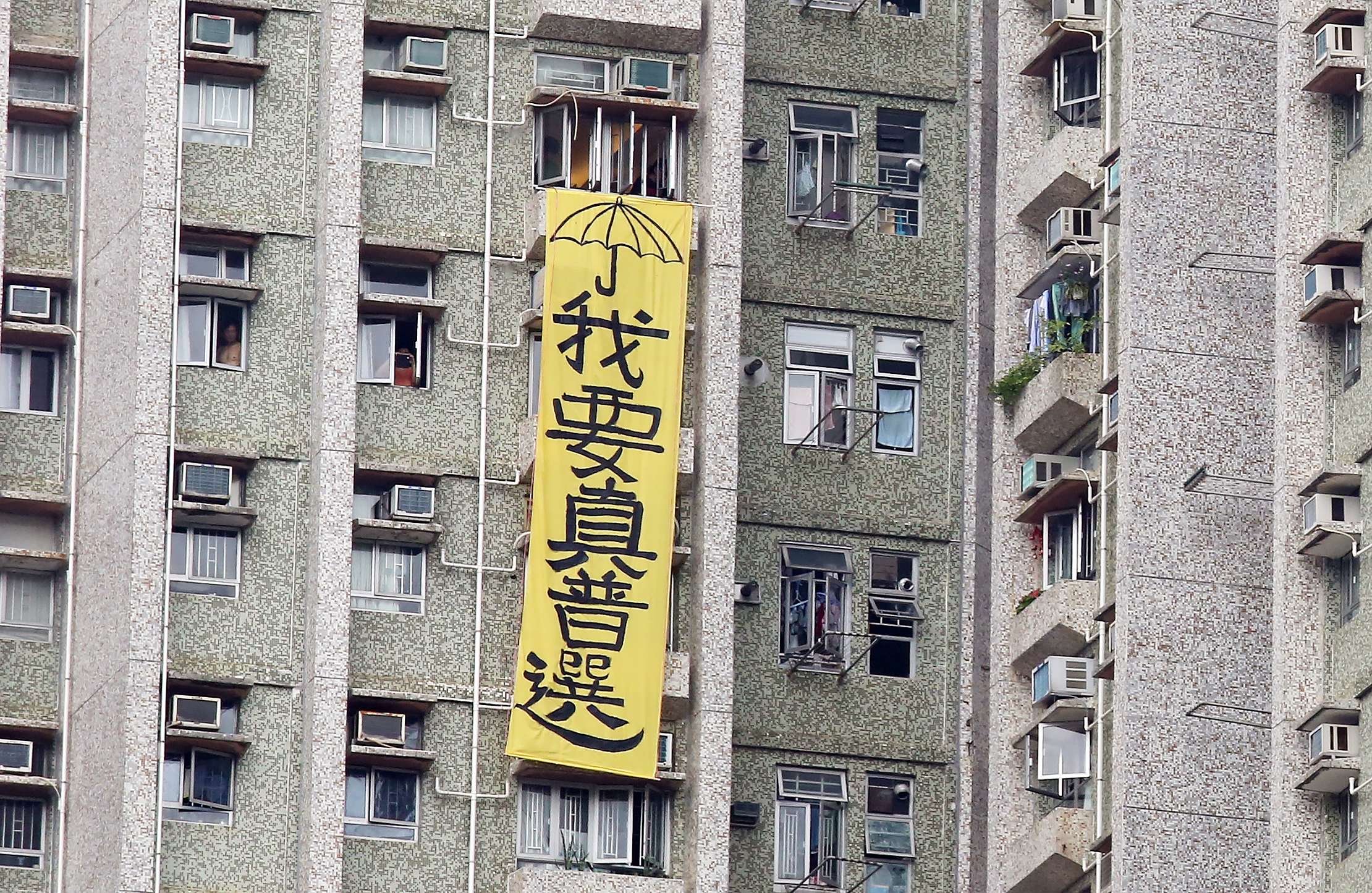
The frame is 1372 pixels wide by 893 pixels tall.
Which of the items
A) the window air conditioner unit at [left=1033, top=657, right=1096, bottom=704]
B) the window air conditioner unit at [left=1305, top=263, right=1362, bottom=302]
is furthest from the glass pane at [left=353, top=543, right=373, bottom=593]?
the window air conditioner unit at [left=1305, top=263, right=1362, bottom=302]

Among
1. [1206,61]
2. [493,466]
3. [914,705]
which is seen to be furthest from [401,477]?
[1206,61]

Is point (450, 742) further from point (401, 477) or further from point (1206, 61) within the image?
point (1206, 61)

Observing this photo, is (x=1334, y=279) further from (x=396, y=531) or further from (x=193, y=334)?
(x=193, y=334)

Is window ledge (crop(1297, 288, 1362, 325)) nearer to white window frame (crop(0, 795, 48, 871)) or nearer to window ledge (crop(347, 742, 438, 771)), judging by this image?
window ledge (crop(347, 742, 438, 771))

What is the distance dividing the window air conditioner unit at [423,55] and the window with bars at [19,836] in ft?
37.1

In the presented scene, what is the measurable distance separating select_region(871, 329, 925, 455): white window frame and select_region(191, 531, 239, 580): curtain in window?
9585 millimetres

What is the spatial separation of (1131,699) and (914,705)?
19.0 feet

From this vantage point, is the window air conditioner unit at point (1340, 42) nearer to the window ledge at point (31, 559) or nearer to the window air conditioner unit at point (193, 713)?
the window air conditioner unit at point (193, 713)

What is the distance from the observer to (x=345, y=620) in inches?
2547

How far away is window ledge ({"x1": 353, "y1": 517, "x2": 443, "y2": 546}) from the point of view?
65562 millimetres

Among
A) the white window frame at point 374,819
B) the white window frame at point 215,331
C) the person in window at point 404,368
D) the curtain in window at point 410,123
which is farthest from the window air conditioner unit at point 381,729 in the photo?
the curtain in window at point 410,123

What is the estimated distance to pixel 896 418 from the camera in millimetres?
69188

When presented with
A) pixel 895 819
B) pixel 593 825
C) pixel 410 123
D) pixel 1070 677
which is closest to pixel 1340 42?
pixel 1070 677

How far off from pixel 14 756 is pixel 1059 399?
14.7 m
